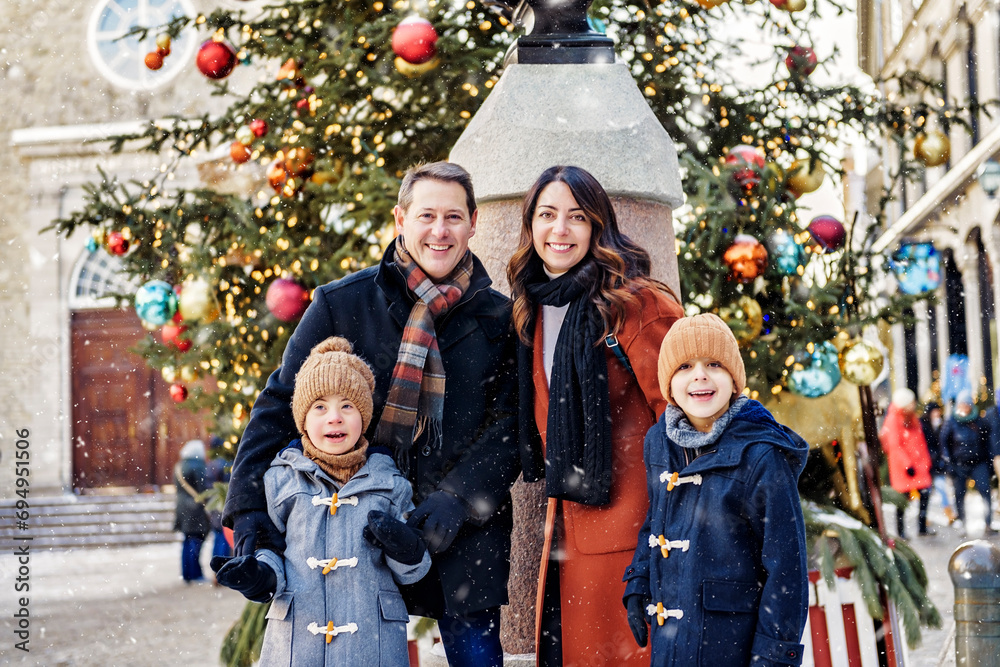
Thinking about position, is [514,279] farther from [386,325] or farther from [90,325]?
[90,325]

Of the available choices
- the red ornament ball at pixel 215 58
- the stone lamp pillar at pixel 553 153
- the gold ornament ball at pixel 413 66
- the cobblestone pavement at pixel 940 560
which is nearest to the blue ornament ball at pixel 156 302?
the red ornament ball at pixel 215 58

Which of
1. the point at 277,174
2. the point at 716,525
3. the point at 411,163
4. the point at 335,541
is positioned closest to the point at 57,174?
the point at 411,163

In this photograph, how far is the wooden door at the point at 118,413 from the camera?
20.3 m

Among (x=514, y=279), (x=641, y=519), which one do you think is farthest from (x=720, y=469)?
(x=514, y=279)

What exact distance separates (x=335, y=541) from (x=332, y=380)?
16.7 inches

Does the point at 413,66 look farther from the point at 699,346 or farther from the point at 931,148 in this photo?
the point at 931,148

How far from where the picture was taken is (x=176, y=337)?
5.94 meters

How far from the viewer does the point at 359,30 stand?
557 cm

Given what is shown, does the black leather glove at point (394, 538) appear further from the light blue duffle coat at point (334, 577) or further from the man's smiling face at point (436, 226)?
the man's smiling face at point (436, 226)

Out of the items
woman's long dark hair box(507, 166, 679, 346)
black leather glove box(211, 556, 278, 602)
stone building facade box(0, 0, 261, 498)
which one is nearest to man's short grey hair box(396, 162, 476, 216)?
woman's long dark hair box(507, 166, 679, 346)

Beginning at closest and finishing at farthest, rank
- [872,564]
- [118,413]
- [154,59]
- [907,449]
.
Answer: [872,564], [154,59], [907,449], [118,413]

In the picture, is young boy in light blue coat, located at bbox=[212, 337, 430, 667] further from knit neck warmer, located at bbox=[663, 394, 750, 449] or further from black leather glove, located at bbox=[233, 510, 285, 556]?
knit neck warmer, located at bbox=[663, 394, 750, 449]

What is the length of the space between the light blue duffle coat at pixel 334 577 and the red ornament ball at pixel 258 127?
11.7 ft

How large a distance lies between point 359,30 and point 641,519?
3.62 metres
